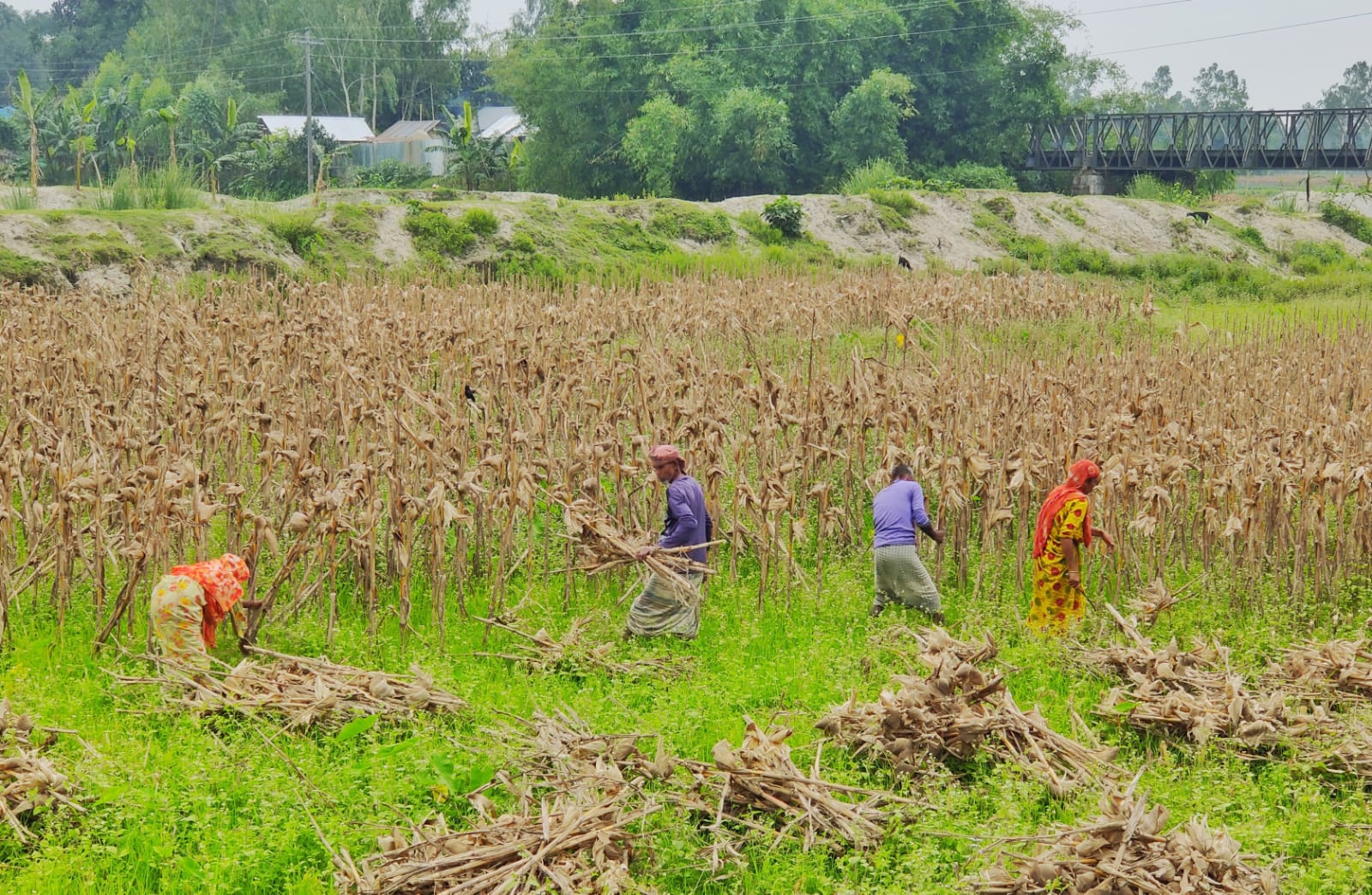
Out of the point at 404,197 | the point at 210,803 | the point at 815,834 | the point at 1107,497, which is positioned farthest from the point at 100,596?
the point at 404,197

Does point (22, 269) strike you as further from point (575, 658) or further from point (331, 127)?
point (331, 127)

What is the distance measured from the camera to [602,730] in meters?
5.96

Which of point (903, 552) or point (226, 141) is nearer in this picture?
point (903, 552)

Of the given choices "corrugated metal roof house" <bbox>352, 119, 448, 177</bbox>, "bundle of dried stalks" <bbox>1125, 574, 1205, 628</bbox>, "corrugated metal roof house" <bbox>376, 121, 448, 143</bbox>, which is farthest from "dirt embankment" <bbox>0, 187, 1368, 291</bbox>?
"corrugated metal roof house" <bbox>376, 121, 448, 143</bbox>

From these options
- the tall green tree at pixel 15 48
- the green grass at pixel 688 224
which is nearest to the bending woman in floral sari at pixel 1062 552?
the green grass at pixel 688 224

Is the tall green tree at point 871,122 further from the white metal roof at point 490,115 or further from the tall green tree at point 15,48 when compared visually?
the tall green tree at point 15,48


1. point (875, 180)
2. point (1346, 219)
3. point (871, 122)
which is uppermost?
point (871, 122)

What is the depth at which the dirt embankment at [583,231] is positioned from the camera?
58.5 feet

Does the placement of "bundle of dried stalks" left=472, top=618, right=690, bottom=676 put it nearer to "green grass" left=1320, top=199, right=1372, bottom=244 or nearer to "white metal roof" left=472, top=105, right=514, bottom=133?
"green grass" left=1320, top=199, right=1372, bottom=244

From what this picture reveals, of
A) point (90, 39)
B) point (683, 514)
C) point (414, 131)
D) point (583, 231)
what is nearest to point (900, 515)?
point (683, 514)

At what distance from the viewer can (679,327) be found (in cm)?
1333

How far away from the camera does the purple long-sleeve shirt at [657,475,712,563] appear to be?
23.3ft

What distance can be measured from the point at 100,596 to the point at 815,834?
399 cm

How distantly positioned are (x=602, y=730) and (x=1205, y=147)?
3735cm
